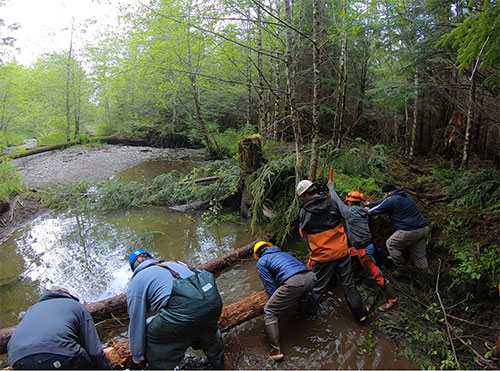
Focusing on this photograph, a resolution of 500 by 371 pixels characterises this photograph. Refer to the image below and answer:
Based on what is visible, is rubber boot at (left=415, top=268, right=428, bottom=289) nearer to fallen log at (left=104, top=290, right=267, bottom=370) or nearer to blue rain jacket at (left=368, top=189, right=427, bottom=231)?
blue rain jacket at (left=368, top=189, right=427, bottom=231)

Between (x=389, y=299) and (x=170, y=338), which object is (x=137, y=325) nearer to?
(x=170, y=338)

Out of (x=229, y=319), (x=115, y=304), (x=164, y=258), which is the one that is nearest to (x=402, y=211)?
(x=229, y=319)

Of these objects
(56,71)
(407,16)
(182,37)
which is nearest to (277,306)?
(407,16)

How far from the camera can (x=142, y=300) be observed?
8.91 ft

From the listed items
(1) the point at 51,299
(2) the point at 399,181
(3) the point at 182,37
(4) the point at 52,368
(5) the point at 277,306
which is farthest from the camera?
(3) the point at 182,37

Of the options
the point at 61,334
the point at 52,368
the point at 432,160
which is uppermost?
the point at 432,160

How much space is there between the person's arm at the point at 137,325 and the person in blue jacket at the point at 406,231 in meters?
3.59

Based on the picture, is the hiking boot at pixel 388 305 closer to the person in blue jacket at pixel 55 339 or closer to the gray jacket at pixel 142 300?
the gray jacket at pixel 142 300

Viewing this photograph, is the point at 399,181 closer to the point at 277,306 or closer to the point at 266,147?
the point at 266,147

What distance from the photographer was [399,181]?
23.6 feet

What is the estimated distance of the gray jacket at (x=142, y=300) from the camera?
2689mm

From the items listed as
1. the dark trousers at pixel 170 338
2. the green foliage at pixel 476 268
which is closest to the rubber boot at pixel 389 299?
the green foliage at pixel 476 268

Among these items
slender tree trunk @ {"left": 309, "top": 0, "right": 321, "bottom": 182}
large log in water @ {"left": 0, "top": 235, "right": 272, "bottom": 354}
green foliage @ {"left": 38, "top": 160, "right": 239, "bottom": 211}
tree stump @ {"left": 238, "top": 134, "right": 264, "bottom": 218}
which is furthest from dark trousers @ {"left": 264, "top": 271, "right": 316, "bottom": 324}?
green foliage @ {"left": 38, "top": 160, "right": 239, "bottom": 211}

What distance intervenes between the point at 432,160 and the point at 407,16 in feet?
15.9
